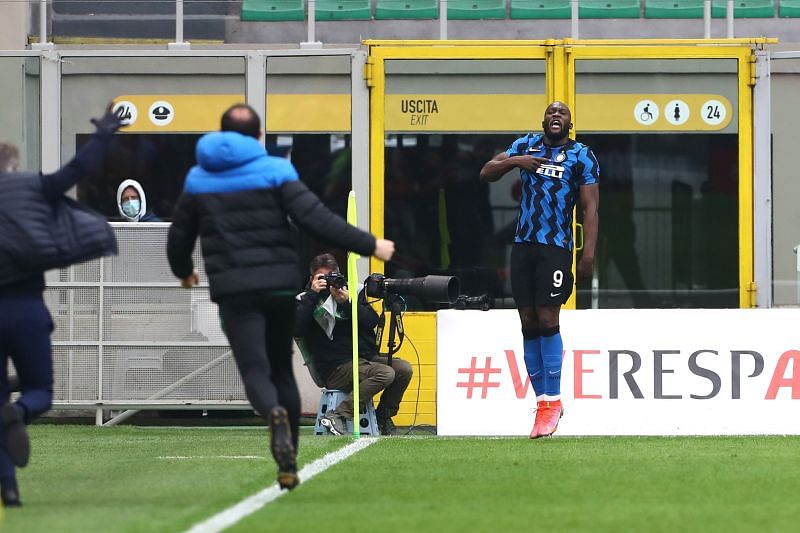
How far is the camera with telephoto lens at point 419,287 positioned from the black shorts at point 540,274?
1.94m

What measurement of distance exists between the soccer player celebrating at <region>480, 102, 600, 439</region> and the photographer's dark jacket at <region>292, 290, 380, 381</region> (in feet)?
8.66

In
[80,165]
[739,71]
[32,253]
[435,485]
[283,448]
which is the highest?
[739,71]

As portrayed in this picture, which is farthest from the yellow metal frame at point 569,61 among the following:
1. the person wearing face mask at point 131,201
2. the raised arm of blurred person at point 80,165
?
the raised arm of blurred person at point 80,165

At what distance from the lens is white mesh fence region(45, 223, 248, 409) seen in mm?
13789

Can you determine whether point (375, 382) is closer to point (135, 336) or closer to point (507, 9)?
point (135, 336)

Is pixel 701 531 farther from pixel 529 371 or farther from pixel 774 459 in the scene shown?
pixel 529 371

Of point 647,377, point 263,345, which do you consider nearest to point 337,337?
point 647,377

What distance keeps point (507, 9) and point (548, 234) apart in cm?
875

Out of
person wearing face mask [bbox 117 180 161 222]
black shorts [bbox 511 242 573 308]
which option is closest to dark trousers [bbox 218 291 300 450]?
black shorts [bbox 511 242 573 308]

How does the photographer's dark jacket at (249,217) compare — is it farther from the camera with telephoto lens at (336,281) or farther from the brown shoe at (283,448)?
the camera with telephoto lens at (336,281)

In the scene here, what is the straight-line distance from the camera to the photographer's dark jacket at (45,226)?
7.22 m

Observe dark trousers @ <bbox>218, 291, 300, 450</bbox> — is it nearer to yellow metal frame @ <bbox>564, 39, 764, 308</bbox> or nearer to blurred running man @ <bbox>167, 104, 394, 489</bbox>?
blurred running man @ <bbox>167, 104, 394, 489</bbox>

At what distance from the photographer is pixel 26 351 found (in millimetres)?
7281

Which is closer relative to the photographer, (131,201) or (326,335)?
(326,335)
